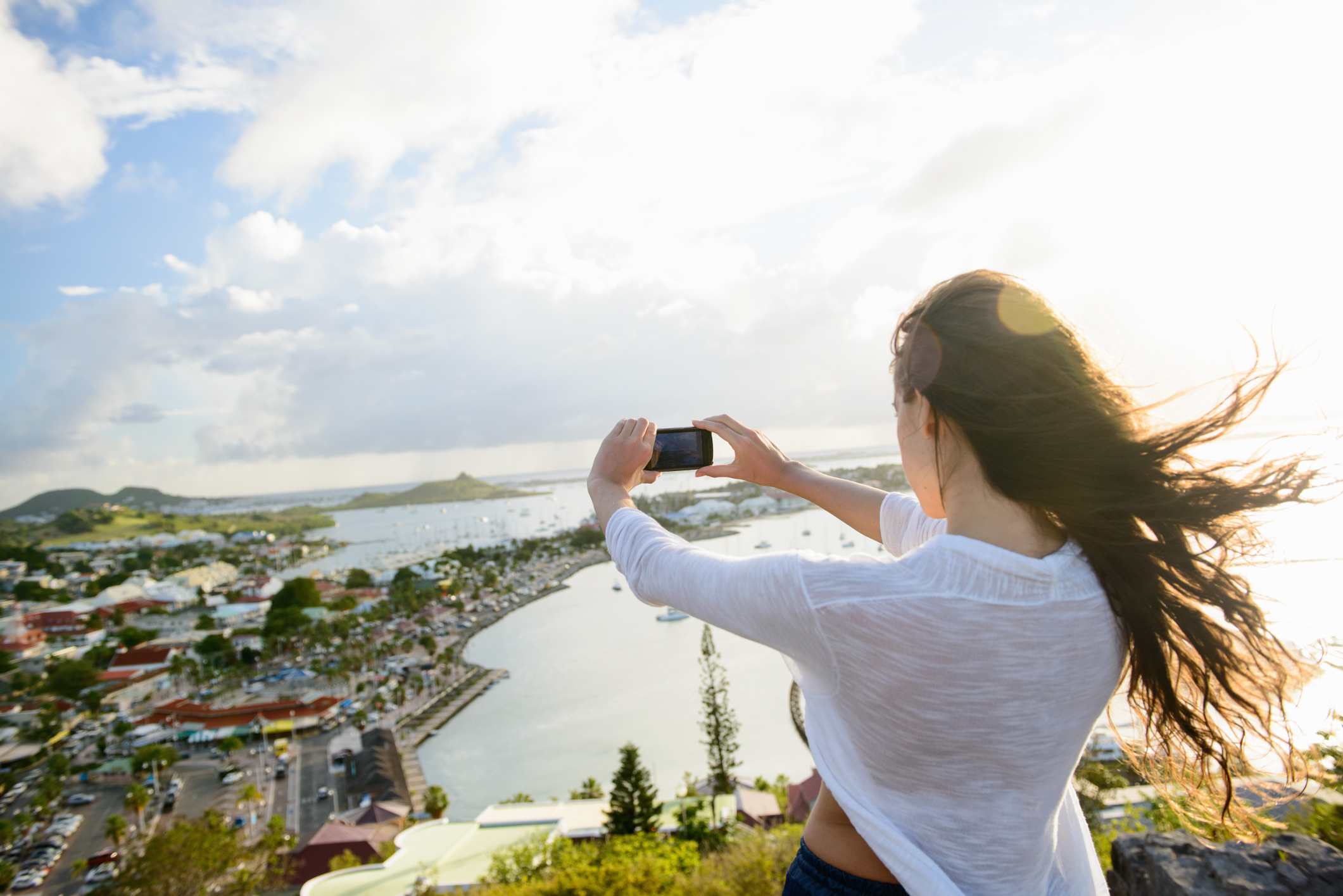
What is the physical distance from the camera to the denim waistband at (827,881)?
1.66ft

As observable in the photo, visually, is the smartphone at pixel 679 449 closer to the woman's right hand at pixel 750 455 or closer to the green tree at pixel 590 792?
the woman's right hand at pixel 750 455

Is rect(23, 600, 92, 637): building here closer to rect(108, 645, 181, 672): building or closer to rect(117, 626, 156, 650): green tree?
rect(117, 626, 156, 650): green tree

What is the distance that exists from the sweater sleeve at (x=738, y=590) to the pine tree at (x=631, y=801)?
759cm

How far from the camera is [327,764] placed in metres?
12.3

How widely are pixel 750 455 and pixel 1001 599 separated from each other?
425 mm

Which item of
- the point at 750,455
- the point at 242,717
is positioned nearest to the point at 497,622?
the point at 242,717

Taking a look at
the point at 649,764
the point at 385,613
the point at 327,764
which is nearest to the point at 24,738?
the point at 327,764

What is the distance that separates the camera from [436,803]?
983 centimetres

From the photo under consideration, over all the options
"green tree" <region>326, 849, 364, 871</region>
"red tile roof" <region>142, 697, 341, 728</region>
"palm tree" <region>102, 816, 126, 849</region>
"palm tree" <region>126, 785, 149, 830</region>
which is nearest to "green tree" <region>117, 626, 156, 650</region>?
"red tile roof" <region>142, 697, 341, 728</region>

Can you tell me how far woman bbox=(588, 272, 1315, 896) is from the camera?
0.39 m

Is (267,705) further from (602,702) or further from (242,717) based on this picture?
(602,702)

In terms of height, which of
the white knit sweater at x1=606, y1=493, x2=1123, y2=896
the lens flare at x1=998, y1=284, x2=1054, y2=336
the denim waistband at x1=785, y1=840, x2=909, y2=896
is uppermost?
the lens flare at x1=998, y1=284, x2=1054, y2=336

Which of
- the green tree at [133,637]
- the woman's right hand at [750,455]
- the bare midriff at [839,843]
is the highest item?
the woman's right hand at [750,455]

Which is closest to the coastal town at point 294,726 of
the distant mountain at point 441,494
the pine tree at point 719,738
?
the pine tree at point 719,738
